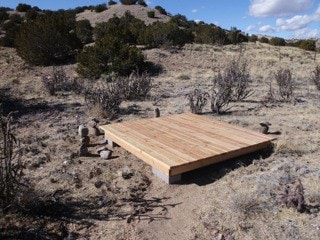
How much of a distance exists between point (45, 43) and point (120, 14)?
19571 millimetres

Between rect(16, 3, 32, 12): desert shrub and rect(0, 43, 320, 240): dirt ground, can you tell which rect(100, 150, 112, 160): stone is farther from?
rect(16, 3, 32, 12): desert shrub

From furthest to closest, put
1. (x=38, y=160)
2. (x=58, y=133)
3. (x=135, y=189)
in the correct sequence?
(x=58, y=133) → (x=38, y=160) → (x=135, y=189)

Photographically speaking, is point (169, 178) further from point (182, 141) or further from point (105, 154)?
point (105, 154)

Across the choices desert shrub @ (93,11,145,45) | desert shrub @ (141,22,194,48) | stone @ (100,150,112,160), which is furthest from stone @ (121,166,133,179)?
desert shrub @ (141,22,194,48)

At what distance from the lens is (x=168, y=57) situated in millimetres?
16688

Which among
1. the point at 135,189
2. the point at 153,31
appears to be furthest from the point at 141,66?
the point at 135,189

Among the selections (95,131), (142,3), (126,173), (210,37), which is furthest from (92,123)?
(142,3)

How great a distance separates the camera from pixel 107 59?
542 inches

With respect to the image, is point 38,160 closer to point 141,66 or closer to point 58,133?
point 58,133

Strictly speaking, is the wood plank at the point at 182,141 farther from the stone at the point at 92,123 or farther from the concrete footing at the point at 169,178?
the stone at the point at 92,123

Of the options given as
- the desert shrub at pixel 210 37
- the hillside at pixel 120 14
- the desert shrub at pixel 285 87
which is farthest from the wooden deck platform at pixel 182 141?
the hillside at pixel 120 14

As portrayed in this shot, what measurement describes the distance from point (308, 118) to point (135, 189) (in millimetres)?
4674

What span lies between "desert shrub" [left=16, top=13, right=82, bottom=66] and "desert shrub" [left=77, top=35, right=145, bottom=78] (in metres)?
2.94

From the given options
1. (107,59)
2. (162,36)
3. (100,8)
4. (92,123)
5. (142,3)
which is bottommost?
(92,123)
